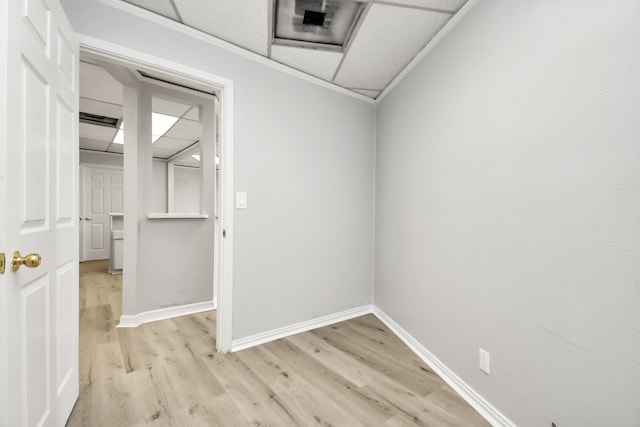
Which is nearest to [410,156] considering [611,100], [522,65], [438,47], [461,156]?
[461,156]

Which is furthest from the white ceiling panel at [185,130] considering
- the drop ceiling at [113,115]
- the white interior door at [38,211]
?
Answer: the white interior door at [38,211]

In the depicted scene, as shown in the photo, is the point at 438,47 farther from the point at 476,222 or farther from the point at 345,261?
the point at 345,261

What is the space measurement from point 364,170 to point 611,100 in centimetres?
190

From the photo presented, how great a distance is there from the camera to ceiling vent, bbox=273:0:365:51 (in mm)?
1598

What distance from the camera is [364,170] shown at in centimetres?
271

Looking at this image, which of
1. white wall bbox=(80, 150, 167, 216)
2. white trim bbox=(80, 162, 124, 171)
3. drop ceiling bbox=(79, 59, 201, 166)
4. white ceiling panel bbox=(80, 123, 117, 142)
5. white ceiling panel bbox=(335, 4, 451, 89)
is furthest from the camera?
white wall bbox=(80, 150, 167, 216)

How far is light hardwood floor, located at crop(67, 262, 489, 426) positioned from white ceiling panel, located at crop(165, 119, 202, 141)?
9.33 feet

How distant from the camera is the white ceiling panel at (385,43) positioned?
1.62 m

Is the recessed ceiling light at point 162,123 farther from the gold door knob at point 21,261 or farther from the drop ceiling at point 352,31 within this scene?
the gold door knob at point 21,261

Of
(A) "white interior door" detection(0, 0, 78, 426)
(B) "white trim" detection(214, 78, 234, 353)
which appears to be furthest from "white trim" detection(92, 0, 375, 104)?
(A) "white interior door" detection(0, 0, 78, 426)

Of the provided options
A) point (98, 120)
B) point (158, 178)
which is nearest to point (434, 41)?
point (98, 120)

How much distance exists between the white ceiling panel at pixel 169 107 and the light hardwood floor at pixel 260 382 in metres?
2.51

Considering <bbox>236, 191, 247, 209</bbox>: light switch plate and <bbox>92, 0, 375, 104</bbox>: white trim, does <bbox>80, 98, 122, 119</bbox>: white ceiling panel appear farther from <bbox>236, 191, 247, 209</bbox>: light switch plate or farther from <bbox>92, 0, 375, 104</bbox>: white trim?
<bbox>236, 191, 247, 209</bbox>: light switch plate

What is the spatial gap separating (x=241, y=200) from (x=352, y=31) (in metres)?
1.44
